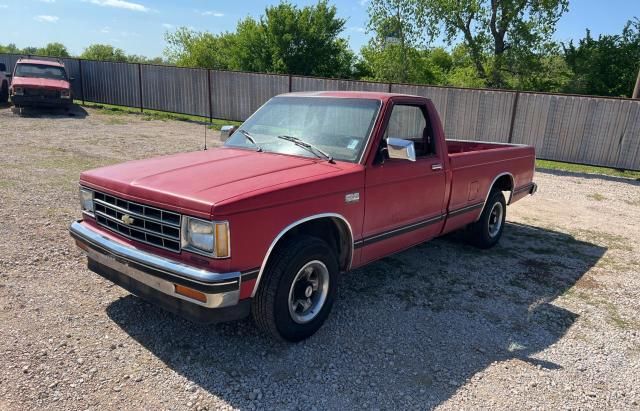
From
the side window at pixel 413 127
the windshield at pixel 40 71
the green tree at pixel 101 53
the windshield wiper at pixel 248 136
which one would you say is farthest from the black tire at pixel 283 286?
the green tree at pixel 101 53

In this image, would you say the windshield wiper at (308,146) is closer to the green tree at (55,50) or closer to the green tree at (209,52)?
the green tree at (209,52)

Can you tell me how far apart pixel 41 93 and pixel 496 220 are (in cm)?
1615

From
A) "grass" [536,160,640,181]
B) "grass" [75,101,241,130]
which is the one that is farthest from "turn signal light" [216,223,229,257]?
"grass" [75,101,241,130]

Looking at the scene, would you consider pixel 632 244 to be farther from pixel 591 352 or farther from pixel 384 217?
pixel 384 217

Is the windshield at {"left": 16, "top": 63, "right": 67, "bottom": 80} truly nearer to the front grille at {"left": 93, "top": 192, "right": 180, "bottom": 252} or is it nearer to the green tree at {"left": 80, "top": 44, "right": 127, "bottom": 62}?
the front grille at {"left": 93, "top": 192, "right": 180, "bottom": 252}

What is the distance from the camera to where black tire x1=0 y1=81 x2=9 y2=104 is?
19.4m

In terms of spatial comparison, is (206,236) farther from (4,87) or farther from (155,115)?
(4,87)

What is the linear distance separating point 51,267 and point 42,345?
1.47m

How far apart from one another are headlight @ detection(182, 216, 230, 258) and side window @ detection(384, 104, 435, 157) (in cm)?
214

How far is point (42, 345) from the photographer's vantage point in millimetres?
3424

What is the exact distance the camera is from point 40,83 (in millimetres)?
16422

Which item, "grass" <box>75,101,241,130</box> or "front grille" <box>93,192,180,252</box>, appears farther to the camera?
"grass" <box>75,101,241,130</box>

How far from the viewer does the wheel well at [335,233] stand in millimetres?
3756

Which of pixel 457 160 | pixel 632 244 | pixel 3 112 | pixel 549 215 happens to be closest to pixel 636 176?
pixel 549 215
